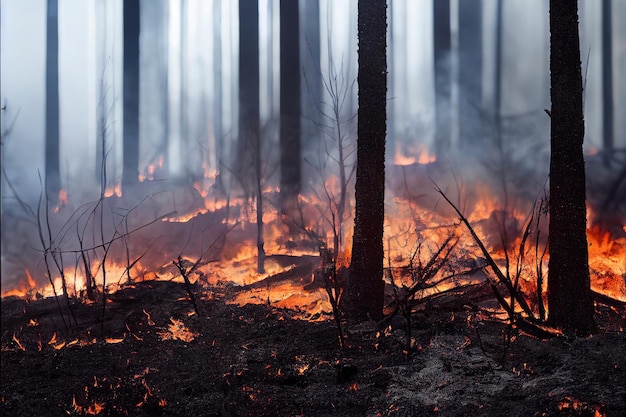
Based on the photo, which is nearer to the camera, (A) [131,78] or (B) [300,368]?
(B) [300,368]

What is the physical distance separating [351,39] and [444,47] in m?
3.05

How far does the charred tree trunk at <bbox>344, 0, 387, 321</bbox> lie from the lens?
25.4 ft

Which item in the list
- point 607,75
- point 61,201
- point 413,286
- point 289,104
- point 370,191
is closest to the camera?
point 413,286

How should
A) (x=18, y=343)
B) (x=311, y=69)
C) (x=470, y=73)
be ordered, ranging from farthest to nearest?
(x=311, y=69) → (x=470, y=73) → (x=18, y=343)

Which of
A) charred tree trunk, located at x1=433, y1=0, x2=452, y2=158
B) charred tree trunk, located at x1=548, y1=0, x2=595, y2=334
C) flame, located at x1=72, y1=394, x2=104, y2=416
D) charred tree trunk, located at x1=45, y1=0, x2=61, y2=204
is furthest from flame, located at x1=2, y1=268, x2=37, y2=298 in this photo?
charred tree trunk, located at x1=548, y1=0, x2=595, y2=334

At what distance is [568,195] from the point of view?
658 cm

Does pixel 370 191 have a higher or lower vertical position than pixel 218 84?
lower

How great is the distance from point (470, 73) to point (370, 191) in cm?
945

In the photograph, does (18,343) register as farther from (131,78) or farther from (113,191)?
(131,78)

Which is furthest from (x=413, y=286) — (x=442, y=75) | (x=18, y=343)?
(x=442, y=75)

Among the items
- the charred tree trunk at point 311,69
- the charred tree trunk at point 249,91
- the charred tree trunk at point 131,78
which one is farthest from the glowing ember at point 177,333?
the charred tree trunk at point 131,78

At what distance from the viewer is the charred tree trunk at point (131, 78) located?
18.0 meters

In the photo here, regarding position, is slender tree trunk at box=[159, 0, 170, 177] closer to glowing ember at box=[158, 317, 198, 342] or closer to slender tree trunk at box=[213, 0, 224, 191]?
slender tree trunk at box=[213, 0, 224, 191]

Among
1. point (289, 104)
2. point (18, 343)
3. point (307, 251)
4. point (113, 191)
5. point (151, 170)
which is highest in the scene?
point (289, 104)
